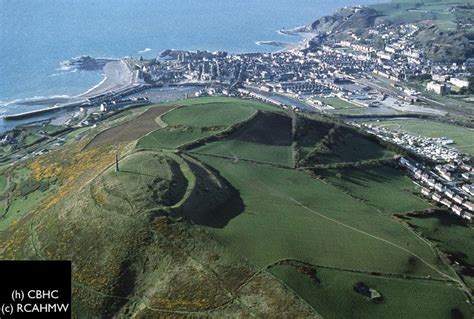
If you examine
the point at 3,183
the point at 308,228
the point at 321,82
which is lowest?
the point at 3,183

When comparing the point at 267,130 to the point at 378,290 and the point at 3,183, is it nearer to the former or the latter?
the point at 3,183

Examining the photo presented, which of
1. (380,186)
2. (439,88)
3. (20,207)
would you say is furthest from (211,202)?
(439,88)

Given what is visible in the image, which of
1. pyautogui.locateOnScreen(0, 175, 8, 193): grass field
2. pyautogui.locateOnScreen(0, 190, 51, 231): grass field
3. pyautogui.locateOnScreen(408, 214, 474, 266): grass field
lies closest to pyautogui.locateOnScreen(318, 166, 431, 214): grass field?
pyautogui.locateOnScreen(408, 214, 474, 266): grass field

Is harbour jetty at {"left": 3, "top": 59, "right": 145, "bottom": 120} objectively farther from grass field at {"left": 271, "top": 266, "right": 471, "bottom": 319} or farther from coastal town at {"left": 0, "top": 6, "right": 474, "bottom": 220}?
grass field at {"left": 271, "top": 266, "right": 471, "bottom": 319}

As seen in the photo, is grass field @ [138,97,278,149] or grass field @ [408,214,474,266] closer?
grass field @ [408,214,474,266]

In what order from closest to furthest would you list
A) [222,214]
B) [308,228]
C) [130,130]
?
[308,228]
[222,214]
[130,130]

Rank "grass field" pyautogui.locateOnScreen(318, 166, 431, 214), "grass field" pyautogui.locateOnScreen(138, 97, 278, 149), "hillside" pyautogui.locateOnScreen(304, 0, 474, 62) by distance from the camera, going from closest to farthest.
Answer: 1. "grass field" pyautogui.locateOnScreen(318, 166, 431, 214)
2. "grass field" pyautogui.locateOnScreen(138, 97, 278, 149)
3. "hillside" pyautogui.locateOnScreen(304, 0, 474, 62)

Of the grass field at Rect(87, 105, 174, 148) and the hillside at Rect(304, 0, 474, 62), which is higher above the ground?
the hillside at Rect(304, 0, 474, 62)

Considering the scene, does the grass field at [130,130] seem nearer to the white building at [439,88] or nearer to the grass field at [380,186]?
the grass field at [380,186]
